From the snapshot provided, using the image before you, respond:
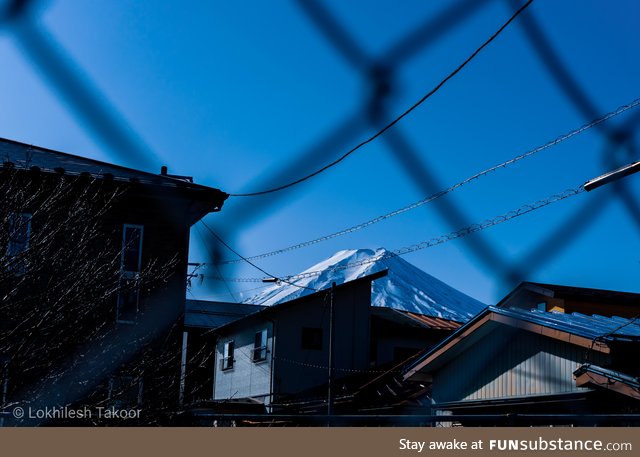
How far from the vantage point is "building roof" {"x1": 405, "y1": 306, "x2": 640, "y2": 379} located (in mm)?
10031

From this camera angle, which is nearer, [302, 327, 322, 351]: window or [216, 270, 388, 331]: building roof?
[216, 270, 388, 331]: building roof

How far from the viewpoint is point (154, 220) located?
1331 centimetres

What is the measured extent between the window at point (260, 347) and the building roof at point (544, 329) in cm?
1235

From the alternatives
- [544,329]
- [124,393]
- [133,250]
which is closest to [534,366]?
[544,329]

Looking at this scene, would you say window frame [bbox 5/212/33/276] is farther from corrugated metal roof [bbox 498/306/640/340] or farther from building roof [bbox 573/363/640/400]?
building roof [bbox 573/363/640/400]

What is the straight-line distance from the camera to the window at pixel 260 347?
2539 centimetres

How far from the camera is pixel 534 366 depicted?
37.4ft

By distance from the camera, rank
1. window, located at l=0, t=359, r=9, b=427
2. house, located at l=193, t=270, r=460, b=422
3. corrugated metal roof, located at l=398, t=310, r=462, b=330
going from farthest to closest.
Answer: corrugated metal roof, located at l=398, t=310, r=462, b=330
house, located at l=193, t=270, r=460, b=422
window, located at l=0, t=359, r=9, b=427

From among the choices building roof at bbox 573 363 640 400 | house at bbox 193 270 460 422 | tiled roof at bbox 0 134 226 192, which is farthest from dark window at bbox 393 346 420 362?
building roof at bbox 573 363 640 400

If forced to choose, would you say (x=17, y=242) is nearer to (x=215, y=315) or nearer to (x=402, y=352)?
(x=402, y=352)

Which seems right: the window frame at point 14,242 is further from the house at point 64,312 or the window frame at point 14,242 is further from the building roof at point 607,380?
the building roof at point 607,380

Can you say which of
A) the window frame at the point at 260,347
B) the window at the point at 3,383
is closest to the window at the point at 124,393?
the window at the point at 3,383
